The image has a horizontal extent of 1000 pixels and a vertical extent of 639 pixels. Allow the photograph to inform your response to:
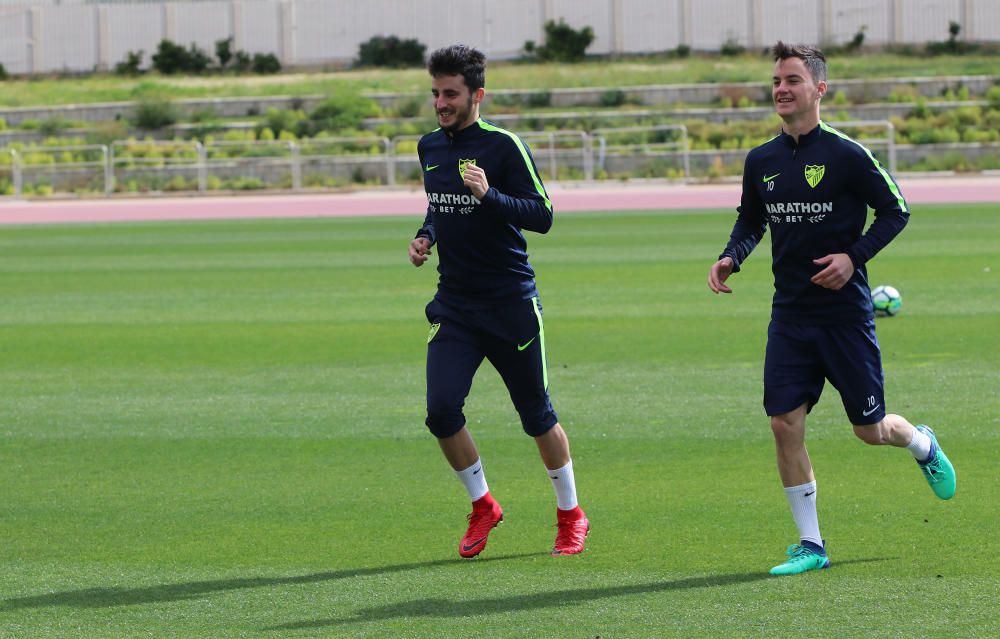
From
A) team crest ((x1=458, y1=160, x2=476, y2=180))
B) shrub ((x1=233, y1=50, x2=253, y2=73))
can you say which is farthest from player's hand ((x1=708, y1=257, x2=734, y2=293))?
shrub ((x1=233, y1=50, x2=253, y2=73))

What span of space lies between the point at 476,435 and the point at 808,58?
372 cm

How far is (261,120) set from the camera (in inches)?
1844

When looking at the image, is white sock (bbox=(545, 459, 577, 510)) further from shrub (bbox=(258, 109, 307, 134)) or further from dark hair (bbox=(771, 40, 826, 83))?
shrub (bbox=(258, 109, 307, 134))

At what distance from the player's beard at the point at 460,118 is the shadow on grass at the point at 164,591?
1873mm

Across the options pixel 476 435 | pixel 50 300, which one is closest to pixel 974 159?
pixel 50 300

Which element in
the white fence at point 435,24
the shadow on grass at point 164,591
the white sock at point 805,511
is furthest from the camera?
the white fence at point 435,24

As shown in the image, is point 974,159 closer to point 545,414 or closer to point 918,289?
point 918,289

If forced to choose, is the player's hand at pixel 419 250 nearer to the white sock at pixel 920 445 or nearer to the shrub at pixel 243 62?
the white sock at pixel 920 445

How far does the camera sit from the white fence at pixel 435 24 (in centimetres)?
5822

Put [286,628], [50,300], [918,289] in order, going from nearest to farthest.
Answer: [286,628] < [918,289] < [50,300]

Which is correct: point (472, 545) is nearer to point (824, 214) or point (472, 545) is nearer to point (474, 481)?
point (474, 481)

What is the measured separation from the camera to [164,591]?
595 centimetres

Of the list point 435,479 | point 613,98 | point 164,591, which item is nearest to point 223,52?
point 613,98

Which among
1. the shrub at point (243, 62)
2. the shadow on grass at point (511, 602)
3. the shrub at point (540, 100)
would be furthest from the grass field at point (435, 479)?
the shrub at point (243, 62)
